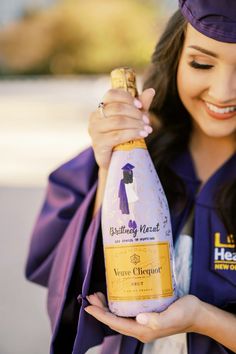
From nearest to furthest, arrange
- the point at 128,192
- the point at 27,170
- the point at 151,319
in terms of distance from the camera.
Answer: the point at 151,319, the point at 128,192, the point at 27,170

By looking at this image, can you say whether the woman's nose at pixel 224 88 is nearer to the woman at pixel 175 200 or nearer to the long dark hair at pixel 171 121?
the woman at pixel 175 200

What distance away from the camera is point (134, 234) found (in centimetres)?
157

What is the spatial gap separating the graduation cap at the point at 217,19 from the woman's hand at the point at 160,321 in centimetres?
67

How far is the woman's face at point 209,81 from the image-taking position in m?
1.72

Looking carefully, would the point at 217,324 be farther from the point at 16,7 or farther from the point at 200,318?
the point at 16,7

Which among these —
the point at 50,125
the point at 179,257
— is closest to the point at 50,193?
the point at 179,257

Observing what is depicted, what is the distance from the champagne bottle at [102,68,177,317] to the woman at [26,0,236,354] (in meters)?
0.04

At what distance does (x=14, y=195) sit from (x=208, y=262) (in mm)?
4262

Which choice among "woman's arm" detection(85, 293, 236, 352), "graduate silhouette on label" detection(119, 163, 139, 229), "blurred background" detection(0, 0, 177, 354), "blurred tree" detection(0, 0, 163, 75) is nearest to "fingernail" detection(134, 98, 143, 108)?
"graduate silhouette on label" detection(119, 163, 139, 229)

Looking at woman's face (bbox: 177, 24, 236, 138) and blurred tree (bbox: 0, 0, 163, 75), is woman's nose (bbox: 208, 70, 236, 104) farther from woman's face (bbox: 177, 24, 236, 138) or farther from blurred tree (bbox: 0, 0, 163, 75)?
→ blurred tree (bbox: 0, 0, 163, 75)

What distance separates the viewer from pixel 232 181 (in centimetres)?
194

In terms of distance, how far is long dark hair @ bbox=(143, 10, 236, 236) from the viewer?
74.6 inches

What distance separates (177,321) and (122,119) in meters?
0.52

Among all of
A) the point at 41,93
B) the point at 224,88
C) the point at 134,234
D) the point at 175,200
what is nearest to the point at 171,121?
the point at 175,200
